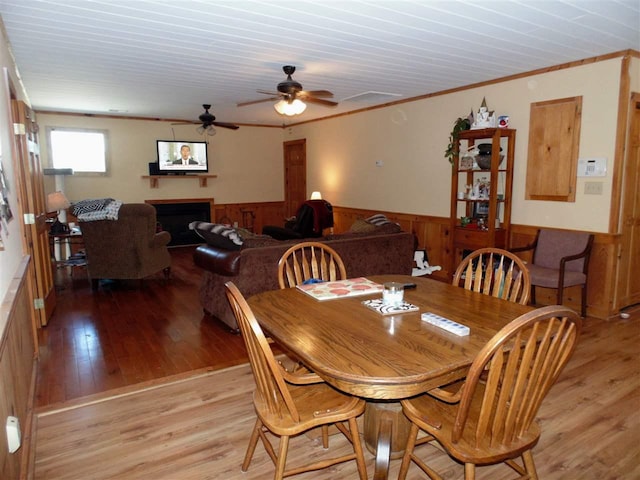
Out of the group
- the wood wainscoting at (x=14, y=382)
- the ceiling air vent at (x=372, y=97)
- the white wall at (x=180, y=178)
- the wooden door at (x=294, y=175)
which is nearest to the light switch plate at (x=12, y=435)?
the wood wainscoting at (x=14, y=382)

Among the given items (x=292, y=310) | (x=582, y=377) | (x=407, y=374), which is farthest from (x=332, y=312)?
(x=582, y=377)

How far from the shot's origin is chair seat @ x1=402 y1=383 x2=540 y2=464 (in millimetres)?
1463

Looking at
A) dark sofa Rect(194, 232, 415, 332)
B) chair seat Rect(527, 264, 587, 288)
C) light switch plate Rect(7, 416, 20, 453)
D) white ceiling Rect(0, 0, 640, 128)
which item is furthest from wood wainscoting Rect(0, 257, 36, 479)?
chair seat Rect(527, 264, 587, 288)

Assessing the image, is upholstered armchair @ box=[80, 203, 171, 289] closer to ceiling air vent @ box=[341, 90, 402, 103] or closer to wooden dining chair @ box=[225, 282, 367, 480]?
ceiling air vent @ box=[341, 90, 402, 103]

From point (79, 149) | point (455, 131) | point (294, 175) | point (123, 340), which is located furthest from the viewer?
point (294, 175)

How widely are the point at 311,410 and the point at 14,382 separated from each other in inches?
54.0

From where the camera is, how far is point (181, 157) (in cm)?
827

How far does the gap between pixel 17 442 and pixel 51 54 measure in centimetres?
350

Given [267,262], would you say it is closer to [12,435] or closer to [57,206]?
[12,435]

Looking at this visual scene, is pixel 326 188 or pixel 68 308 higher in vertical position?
pixel 326 188

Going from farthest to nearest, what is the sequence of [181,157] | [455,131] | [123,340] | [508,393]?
[181,157], [455,131], [123,340], [508,393]

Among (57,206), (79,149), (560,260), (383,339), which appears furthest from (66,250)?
(560,260)

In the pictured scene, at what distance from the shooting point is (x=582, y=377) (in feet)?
9.78

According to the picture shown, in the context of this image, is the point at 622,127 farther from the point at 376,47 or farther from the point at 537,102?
the point at 376,47
